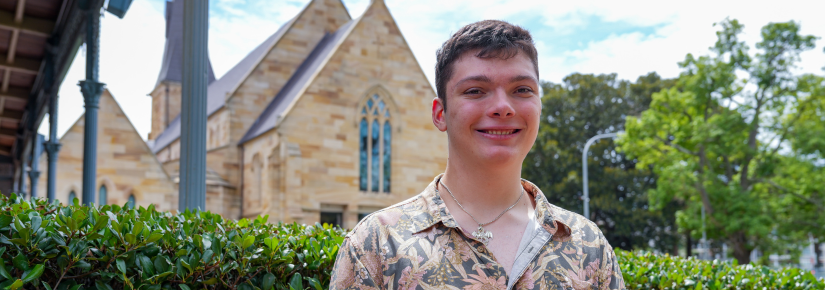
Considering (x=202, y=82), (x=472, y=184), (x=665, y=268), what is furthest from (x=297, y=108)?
(x=472, y=184)

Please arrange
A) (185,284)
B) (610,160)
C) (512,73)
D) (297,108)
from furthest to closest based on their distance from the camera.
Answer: (610,160), (297,108), (185,284), (512,73)

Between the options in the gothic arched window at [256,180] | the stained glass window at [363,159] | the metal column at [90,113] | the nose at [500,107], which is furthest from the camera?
the stained glass window at [363,159]

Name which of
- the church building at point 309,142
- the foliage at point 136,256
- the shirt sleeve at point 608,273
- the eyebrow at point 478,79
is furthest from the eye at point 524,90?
the church building at point 309,142

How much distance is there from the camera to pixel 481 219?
1978mm

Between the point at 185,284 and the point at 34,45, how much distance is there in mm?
13359

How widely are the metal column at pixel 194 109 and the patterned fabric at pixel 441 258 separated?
443cm

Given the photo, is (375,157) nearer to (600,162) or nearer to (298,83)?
(298,83)

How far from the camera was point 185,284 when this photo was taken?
9.24ft

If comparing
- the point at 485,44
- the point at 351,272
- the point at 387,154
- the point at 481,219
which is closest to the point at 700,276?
the point at 481,219

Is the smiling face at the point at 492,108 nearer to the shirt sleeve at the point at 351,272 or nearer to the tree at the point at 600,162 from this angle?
the shirt sleeve at the point at 351,272

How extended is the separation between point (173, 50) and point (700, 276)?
182 ft

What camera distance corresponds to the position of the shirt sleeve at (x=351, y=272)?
1758mm

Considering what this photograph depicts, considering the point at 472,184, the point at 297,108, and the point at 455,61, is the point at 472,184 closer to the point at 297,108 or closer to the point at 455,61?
the point at 455,61

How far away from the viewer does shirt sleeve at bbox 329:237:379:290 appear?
1.76m
